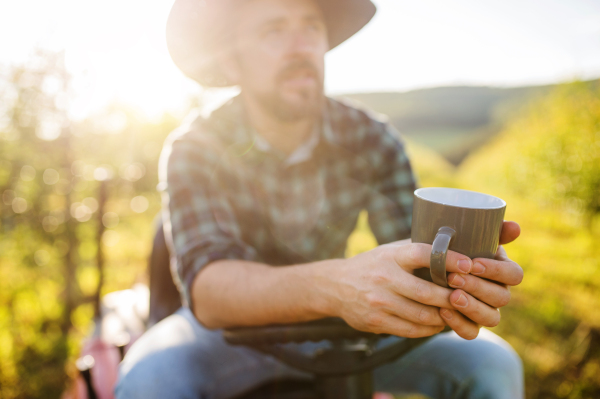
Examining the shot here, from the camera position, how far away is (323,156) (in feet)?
6.16

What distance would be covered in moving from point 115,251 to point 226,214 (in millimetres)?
4724

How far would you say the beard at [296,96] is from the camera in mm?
1620

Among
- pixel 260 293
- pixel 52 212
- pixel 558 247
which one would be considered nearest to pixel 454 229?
pixel 260 293

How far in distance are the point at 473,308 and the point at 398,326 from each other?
0.54 ft

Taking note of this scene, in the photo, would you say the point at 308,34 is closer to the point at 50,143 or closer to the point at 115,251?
the point at 50,143

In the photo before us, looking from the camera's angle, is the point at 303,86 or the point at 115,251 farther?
the point at 115,251

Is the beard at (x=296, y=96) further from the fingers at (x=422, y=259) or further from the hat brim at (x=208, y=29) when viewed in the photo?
the fingers at (x=422, y=259)

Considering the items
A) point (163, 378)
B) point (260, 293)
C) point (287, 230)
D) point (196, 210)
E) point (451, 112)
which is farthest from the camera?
point (451, 112)

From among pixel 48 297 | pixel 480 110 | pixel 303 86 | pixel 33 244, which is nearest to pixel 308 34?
pixel 303 86

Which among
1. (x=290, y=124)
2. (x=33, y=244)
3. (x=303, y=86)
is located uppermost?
(x=303, y=86)

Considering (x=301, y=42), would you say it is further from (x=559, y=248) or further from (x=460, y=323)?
(x=559, y=248)

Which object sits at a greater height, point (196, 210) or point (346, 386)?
point (196, 210)

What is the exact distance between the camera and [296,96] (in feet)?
5.35

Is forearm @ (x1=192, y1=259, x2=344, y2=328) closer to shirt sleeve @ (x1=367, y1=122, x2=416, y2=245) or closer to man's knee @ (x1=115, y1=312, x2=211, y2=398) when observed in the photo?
man's knee @ (x1=115, y1=312, x2=211, y2=398)
